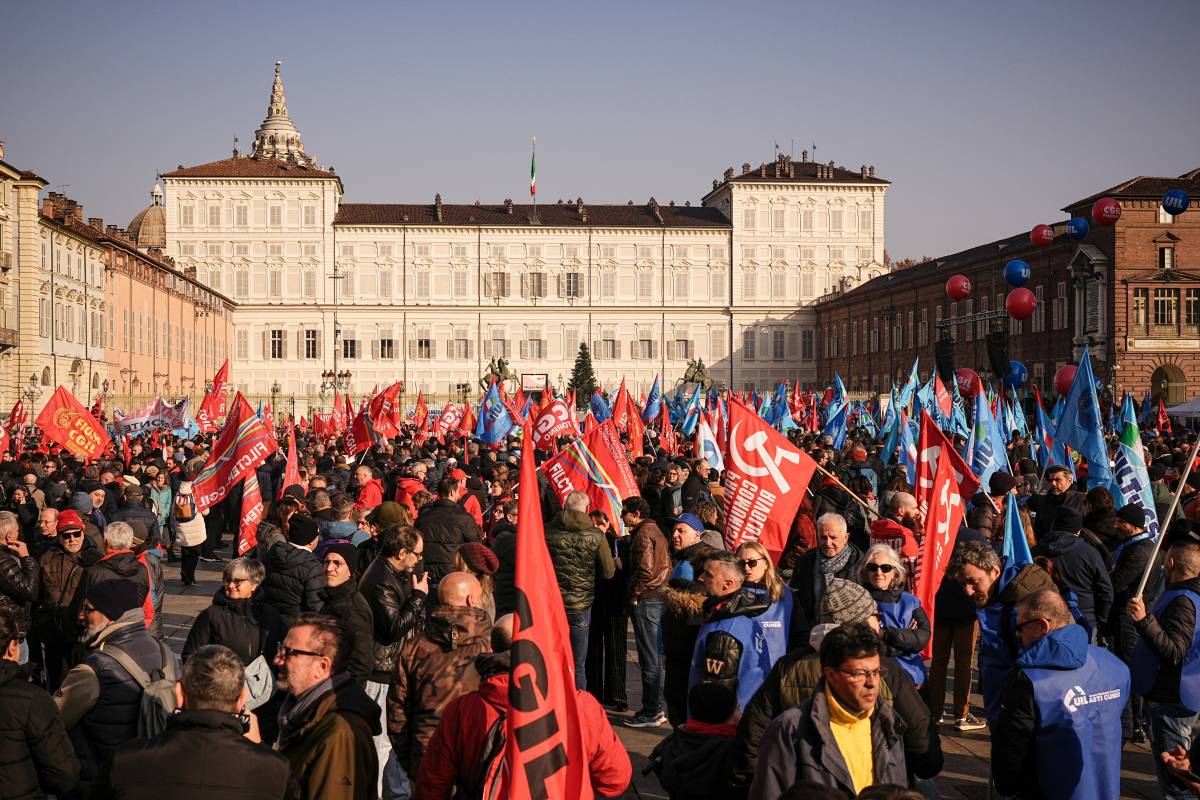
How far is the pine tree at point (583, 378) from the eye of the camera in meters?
73.1

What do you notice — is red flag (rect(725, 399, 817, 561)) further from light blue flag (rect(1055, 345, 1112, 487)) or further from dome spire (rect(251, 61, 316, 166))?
dome spire (rect(251, 61, 316, 166))

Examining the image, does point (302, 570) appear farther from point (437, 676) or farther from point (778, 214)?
point (778, 214)

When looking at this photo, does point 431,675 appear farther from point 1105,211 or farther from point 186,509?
point 1105,211

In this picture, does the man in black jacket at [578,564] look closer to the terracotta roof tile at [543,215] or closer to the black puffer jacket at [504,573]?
the black puffer jacket at [504,573]

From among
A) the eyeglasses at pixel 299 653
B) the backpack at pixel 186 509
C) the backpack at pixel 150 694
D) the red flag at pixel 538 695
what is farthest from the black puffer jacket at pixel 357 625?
the backpack at pixel 186 509

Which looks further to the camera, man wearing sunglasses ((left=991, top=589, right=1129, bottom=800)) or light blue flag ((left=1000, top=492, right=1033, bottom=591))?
light blue flag ((left=1000, top=492, right=1033, bottom=591))

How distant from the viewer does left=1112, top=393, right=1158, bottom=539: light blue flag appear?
30.8 feet

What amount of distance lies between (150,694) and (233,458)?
665 cm

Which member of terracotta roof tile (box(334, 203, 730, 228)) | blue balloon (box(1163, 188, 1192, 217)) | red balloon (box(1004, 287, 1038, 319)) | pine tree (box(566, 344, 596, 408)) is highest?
terracotta roof tile (box(334, 203, 730, 228))

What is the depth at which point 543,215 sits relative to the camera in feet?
267

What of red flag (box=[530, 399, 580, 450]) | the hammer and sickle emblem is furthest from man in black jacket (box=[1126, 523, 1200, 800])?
red flag (box=[530, 399, 580, 450])

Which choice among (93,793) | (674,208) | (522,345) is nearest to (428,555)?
(93,793)

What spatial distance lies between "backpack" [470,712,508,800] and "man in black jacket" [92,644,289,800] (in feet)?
1.80

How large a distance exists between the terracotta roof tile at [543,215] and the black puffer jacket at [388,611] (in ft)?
243
